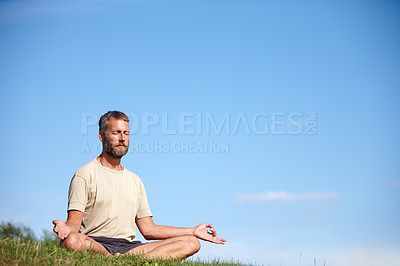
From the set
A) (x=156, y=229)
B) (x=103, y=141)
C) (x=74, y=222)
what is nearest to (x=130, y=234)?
(x=156, y=229)

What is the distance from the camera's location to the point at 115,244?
8.45m

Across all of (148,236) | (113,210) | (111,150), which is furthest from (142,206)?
(111,150)

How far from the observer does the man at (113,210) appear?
829 cm

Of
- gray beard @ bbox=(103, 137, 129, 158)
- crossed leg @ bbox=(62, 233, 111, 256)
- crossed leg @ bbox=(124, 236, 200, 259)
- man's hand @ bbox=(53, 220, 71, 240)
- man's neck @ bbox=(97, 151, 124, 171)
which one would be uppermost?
gray beard @ bbox=(103, 137, 129, 158)

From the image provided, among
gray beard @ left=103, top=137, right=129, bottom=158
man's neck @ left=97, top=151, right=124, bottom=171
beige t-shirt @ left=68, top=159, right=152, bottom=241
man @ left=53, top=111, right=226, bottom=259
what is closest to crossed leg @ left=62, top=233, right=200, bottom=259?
man @ left=53, top=111, right=226, bottom=259

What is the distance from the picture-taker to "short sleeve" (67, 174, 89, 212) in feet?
26.9

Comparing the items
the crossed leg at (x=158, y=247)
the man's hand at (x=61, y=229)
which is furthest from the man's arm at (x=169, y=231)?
the man's hand at (x=61, y=229)

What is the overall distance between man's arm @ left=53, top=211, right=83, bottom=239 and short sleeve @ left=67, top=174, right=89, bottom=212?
0.33 ft

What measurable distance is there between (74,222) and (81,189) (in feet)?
1.90

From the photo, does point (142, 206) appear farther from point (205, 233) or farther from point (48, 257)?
point (48, 257)

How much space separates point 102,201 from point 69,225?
0.73m

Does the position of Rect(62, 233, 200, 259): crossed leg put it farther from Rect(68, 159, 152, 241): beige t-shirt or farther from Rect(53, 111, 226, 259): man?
Rect(68, 159, 152, 241): beige t-shirt

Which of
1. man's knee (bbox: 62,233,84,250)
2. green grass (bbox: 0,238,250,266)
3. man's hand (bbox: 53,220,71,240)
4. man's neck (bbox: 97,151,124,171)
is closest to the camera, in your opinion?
green grass (bbox: 0,238,250,266)

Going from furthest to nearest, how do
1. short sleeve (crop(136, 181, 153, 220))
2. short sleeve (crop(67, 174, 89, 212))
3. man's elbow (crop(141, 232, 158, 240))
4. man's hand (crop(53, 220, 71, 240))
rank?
short sleeve (crop(136, 181, 153, 220))
man's elbow (crop(141, 232, 158, 240))
short sleeve (crop(67, 174, 89, 212))
man's hand (crop(53, 220, 71, 240))
